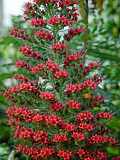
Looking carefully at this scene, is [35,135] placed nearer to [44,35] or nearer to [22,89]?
[22,89]

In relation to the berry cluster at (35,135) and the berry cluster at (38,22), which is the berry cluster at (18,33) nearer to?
the berry cluster at (38,22)

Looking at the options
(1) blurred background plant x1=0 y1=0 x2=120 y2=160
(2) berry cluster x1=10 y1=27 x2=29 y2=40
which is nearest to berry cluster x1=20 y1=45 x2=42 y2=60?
(2) berry cluster x1=10 y1=27 x2=29 y2=40

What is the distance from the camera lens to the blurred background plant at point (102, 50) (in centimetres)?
279

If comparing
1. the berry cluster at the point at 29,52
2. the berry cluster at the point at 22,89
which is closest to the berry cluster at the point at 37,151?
the berry cluster at the point at 22,89

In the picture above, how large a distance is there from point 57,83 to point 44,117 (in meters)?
0.22

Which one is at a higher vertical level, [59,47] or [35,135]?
[59,47]

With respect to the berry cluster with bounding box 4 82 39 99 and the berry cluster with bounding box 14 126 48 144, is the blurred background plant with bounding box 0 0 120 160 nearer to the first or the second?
the berry cluster with bounding box 4 82 39 99

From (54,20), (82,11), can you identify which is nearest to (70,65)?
(54,20)

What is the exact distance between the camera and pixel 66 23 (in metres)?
2.43

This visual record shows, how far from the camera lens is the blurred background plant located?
2.79m

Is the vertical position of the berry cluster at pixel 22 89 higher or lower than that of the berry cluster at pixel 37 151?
higher

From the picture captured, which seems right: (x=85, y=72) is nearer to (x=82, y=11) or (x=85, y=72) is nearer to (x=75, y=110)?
(x=75, y=110)

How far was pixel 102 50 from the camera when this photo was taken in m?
3.12

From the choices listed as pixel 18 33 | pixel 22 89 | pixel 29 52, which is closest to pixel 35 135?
pixel 22 89
